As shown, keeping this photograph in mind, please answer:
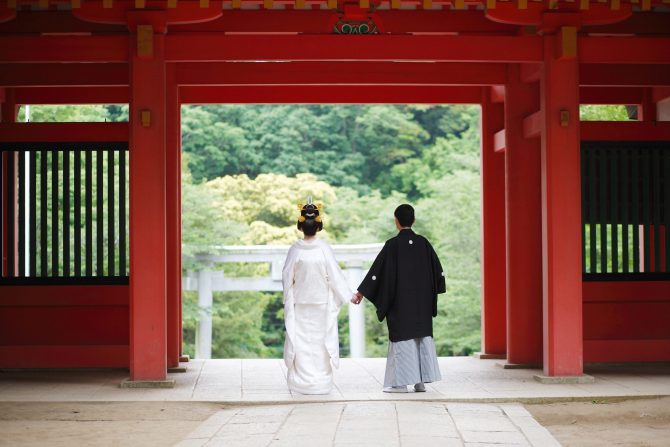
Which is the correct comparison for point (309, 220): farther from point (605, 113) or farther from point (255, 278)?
point (255, 278)

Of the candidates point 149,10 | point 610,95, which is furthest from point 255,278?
point 149,10

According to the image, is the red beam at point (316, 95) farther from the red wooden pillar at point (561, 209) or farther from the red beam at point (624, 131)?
the red wooden pillar at point (561, 209)

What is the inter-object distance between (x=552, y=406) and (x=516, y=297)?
2469 mm

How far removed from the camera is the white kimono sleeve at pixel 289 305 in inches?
308

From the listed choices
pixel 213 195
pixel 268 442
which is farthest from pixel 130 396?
pixel 213 195

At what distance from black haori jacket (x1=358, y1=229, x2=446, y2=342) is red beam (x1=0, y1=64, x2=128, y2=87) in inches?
129

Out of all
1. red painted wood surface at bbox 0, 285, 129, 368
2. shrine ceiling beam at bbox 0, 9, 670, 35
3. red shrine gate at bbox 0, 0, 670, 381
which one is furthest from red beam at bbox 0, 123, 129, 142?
red painted wood surface at bbox 0, 285, 129, 368

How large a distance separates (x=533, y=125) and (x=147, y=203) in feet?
11.1

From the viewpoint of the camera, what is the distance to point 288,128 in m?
26.0

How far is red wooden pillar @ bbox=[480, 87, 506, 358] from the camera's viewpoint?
10.5m

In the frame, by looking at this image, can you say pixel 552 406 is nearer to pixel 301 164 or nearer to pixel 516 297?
pixel 516 297

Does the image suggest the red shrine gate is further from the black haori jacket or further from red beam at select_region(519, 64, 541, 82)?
the black haori jacket

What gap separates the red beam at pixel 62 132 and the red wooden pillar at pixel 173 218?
447 millimetres

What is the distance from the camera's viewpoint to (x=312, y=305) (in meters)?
7.90
